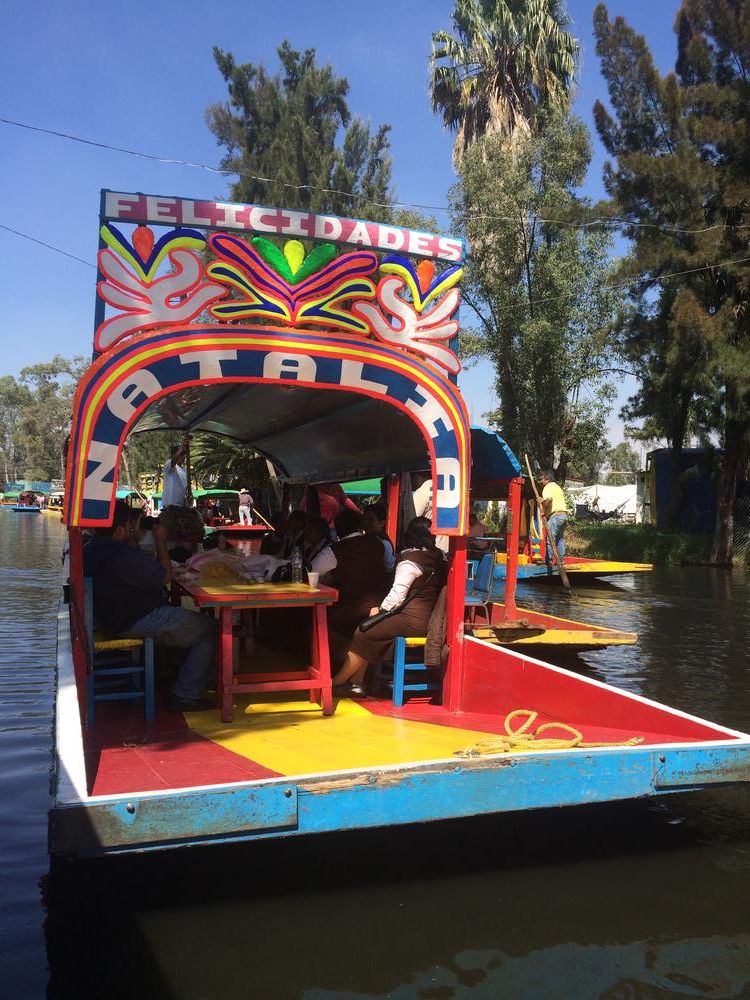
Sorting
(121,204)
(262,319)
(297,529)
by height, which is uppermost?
(121,204)

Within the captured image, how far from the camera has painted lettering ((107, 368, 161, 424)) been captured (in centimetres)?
508

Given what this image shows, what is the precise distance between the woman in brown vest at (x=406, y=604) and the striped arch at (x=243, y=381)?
0.62 meters

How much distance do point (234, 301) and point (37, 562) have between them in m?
19.9

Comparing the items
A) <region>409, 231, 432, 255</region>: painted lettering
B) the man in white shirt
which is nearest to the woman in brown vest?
<region>409, 231, 432, 255</region>: painted lettering

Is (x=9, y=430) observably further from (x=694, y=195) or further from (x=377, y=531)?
(x=377, y=531)

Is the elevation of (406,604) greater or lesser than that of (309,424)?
lesser

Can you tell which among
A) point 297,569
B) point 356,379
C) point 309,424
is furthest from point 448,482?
point 309,424

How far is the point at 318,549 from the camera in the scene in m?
6.92

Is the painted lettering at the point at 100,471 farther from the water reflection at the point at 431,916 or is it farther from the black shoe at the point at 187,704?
the water reflection at the point at 431,916

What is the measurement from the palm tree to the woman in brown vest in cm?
2564

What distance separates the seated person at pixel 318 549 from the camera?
6871mm

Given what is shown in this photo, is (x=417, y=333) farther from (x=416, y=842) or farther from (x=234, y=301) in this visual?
(x=416, y=842)

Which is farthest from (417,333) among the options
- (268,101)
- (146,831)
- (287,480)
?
(268,101)

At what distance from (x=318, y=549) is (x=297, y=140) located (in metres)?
28.3
